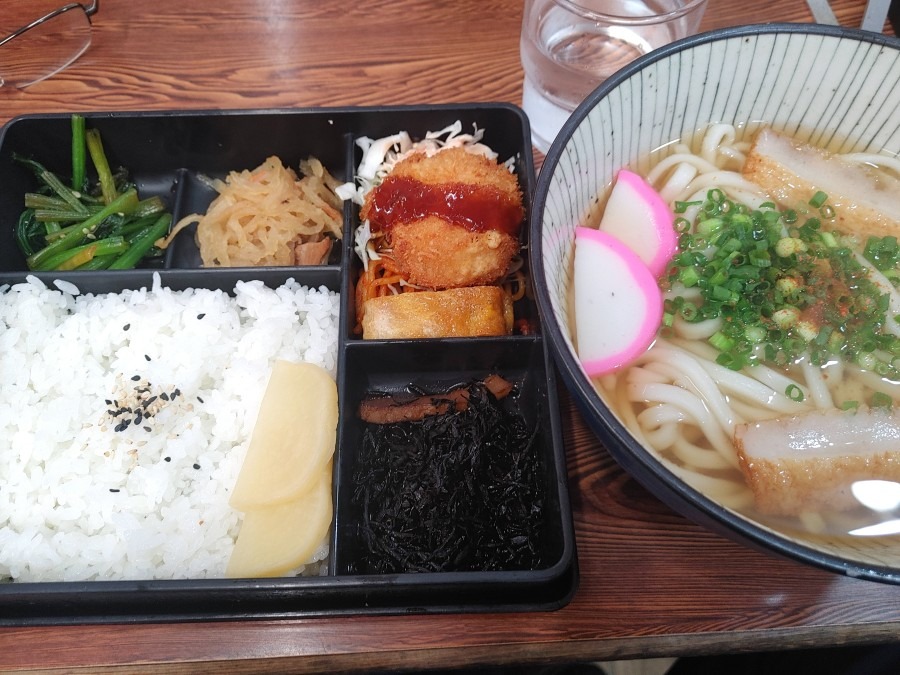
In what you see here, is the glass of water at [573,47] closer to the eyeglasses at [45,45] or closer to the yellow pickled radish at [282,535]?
the yellow pickled radish at [282,535]

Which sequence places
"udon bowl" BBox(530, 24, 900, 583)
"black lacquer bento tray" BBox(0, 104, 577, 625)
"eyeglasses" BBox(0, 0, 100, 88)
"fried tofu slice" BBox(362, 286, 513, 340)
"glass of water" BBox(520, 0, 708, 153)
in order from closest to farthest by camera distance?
"udon bowl" BBox(530, 24, 900, 583), "black lacquer bento tray" BBox(0, 104, 577, 625), "fried tofu slice" BBox(362, 286, 513, 340), "glass of water" BBox(520, 0, 708, 153), "eyeglasses" BBox(0, 0, 100, 88)

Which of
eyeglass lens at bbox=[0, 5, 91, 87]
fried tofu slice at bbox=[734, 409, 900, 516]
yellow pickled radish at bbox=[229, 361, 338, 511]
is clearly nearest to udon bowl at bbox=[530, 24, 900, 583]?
fried tofu slice at bbox=[734, 409, 900, 516]

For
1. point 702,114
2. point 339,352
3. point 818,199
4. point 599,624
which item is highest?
point 702,114

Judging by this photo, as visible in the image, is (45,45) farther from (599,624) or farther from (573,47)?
(599,624)

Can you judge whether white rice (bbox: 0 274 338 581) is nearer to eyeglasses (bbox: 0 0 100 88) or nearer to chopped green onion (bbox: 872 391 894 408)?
eyeglasses (bbox: 0 0 100 88)

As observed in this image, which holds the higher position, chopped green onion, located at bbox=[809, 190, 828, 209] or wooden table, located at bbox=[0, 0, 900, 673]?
chopped green onion, located at bbox=[809, 190, 828, 209]

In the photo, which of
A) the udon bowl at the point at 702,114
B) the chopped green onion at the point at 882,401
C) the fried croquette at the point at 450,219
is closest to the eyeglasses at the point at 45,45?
the fried croquette at the point at 450,219

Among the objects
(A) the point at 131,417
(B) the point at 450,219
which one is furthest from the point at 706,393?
(A) the point at 131,417

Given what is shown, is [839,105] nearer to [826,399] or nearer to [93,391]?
[826,399]
